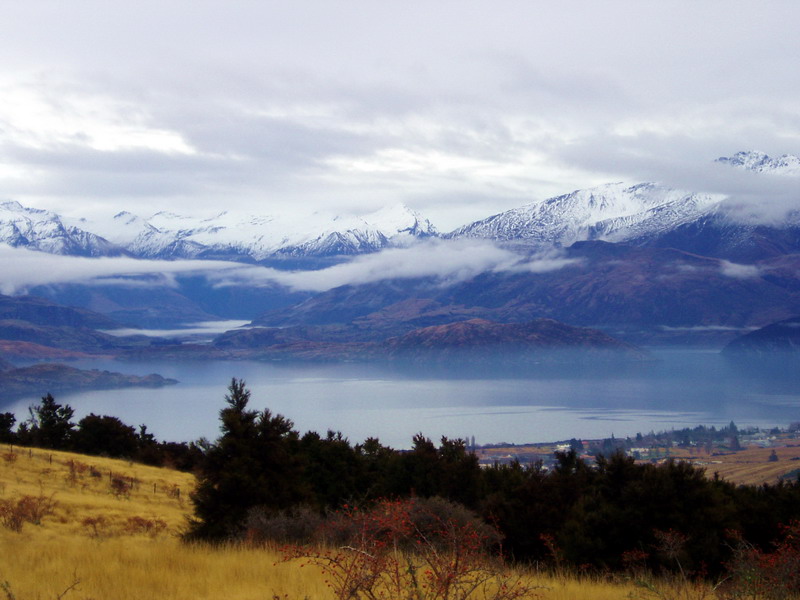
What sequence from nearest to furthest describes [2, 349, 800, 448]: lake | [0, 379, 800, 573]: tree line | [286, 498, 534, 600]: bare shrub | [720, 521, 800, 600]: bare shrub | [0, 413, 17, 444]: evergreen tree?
[286, 498, 534, 600]: bare shrub, [720, 521, 800, 600]: bare shrub, [0, 379, 800, 573]: tree line, [0, 413, 17, 444]: evergreen tree, [2, 349, 800, 448]: lake

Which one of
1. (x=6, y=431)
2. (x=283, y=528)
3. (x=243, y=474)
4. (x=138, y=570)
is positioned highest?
(x=243, y=474)

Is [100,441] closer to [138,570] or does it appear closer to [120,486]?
[120,486]

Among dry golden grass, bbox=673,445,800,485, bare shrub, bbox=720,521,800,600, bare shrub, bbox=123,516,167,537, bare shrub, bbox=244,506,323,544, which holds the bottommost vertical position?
dry golden grass, bbox=673,445,800,485

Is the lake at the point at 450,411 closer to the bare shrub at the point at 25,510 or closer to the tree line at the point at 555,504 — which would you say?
the tree line at the point at 555,504

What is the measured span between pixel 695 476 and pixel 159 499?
16.3 meters

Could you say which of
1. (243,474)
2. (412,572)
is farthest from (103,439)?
(412,572)

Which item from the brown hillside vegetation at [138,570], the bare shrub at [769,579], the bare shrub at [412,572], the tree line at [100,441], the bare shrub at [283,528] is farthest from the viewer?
the tree line at [100,441]

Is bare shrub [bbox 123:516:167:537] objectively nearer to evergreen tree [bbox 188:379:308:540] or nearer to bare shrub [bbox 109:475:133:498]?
evergreen tree [bbox 188:379:308:540]

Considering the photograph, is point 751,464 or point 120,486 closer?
point 120,486

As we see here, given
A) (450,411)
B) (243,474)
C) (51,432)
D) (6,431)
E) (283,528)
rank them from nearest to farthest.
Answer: (283,528), (243,474), (6,431), (51,432), (450,411)

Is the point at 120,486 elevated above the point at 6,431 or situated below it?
below

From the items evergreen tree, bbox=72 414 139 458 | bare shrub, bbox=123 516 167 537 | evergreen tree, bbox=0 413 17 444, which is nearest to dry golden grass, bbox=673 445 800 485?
evergreen tree, bbox=72 414 139 458

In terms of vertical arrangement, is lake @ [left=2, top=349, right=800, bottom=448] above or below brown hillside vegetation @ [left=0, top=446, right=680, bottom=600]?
below

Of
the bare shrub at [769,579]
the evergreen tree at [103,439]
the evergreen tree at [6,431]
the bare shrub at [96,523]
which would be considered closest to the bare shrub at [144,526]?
the bare shrub at [96,523]
